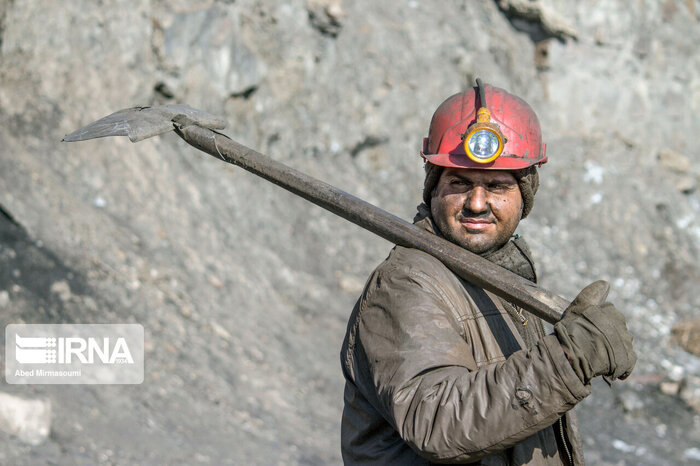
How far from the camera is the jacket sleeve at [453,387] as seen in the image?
1699 millimetres

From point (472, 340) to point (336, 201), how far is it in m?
0.64

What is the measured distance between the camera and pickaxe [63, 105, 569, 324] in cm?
205

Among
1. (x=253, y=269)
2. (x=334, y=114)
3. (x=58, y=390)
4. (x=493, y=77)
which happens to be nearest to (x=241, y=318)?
(x=253, y=269)

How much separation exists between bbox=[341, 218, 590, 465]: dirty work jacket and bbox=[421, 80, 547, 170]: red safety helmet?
238mm

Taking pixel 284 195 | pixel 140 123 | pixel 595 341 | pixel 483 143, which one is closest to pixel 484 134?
pixel 483 143

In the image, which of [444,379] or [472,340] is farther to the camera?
[472,340]

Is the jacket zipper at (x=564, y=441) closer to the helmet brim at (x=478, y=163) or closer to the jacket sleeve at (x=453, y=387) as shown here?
the jacket sleeve at (x=453, y=387)

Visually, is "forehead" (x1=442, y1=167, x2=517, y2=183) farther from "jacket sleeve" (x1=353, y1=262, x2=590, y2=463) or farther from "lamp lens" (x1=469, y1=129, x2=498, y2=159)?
"jacket sleeve" (x1=353, y1=262, x2=590, y2=463)

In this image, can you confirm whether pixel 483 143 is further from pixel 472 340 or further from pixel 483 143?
pixel 472 340

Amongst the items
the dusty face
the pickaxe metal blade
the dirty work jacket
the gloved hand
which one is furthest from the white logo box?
the gloved hand

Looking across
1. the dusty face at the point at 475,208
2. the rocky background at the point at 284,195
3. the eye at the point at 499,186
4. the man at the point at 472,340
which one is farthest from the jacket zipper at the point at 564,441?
the rocky background at the point at 284,195

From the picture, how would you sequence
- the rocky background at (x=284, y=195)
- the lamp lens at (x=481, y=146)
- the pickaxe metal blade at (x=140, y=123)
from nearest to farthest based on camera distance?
the lamp lens at (x=481, y=146) → the pickaxe metal blade at (x=140, y=123) → the rocky background at (x=284, y=195)

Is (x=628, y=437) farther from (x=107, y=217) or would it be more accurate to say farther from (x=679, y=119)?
(x=679, y=119)

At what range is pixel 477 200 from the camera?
225 centimetres
